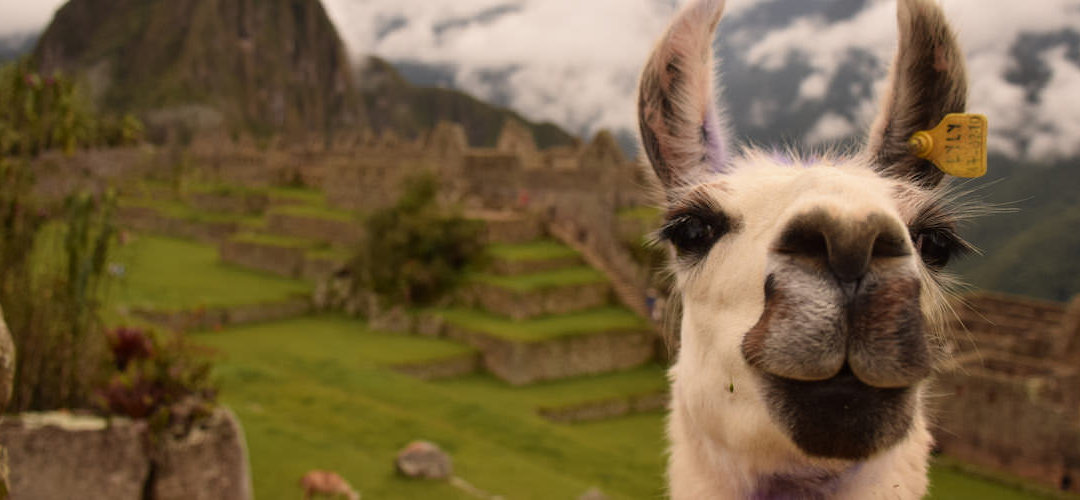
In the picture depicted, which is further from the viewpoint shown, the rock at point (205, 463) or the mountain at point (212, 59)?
the mountain at point (212, 59)

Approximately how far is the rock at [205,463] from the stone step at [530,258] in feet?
50.8

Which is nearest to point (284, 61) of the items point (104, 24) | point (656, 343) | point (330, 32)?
point (330, 32)

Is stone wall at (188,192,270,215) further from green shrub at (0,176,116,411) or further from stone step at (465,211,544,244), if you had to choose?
green shrub at (0,176,116,411)

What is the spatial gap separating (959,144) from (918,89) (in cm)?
15

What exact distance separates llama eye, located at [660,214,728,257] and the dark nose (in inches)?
8.4

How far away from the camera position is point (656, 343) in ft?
67.8

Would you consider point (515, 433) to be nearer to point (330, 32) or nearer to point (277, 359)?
point (277, 359)

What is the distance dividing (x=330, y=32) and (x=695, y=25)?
535 feet

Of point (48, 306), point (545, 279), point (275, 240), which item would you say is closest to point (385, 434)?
point (48, 306)

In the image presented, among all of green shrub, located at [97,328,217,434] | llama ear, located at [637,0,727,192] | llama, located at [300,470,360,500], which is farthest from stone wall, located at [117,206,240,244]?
llama ear, located at [637,0,727,192]

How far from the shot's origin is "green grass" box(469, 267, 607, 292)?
67.6 ft

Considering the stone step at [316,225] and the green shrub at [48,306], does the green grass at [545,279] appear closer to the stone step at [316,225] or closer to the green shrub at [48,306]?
the stone step at [316,225]

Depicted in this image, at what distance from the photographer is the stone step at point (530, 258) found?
21.9 metres

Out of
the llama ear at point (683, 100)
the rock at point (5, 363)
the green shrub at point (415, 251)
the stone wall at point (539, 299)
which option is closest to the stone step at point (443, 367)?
the stone wall at point (539, 299)
